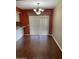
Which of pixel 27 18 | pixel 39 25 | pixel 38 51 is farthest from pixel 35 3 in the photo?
pixel 39 25

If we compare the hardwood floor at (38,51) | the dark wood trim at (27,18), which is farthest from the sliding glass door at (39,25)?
the hardwood floor at (38,51)

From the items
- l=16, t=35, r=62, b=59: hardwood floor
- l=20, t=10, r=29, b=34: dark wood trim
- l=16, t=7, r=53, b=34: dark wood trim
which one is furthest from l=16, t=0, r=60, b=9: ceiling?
l=20, t=10, r=29, b=34: dark wood trim

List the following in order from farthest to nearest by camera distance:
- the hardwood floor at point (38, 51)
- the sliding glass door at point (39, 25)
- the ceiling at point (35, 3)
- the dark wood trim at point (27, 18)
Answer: the sliding glass door at point (39, 25) < the dark wood trim at point (27, 18) < the ceiling at point (35, 3) < the hardwood floor at point (38, 51)

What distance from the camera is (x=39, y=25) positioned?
40.4 ft

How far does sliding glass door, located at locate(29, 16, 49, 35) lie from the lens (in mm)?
12133

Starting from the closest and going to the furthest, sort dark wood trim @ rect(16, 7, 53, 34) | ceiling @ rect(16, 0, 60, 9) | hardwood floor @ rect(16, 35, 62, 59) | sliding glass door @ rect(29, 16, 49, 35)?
1. hardwood floor @ rect(16, 35, 62, 59)
2. ceiling @ rect(16, 0, 60, 9)
3. dark wood trim @ rect(16, 7, 53, 34)
4. sliding glass door @ rect(29, 16, 49, 35)

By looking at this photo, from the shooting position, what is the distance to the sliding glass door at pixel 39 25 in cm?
1213

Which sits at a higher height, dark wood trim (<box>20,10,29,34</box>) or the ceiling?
the ceiling

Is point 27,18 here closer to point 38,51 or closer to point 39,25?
point 39,25

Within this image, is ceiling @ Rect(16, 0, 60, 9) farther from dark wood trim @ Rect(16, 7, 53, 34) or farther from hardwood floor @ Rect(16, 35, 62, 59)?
dark wood trim @ Rect(16, 7, 53, 34)

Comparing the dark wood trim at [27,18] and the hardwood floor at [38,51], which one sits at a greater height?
the dark wood trim at [27,18]

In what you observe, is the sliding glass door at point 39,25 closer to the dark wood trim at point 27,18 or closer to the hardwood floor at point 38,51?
the dark wood trim at point 27,18
